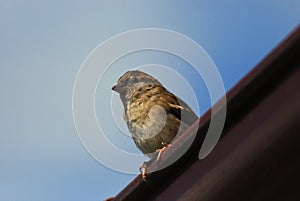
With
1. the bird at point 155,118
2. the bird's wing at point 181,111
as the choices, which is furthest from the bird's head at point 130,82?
the bird's wing at point 181,111

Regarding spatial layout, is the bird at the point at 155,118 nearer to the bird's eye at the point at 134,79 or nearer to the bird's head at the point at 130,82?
the bird's head at the point at 130,82

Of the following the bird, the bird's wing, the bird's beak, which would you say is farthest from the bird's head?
the bird's wing

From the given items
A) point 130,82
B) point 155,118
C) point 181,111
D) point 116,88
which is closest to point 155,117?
point 155,118

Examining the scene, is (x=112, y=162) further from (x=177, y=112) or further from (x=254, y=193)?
(x=254, y=193)

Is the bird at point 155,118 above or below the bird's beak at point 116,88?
below

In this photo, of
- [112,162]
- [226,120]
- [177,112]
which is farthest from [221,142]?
[177,112]

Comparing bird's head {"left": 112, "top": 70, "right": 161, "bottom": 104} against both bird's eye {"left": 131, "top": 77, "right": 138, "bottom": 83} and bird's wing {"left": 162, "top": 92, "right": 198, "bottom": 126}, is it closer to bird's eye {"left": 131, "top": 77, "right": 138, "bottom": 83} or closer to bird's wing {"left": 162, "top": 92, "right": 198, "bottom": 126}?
bird's eye {"left": 131, "top": 77, "right": 138, "bottom": 83}
